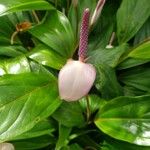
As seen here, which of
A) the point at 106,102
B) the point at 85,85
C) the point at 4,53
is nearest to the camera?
the point at 85,85

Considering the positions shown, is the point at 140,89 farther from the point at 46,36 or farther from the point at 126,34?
the point at 46,36

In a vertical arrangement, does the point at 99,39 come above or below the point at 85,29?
below

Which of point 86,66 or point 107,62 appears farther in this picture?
point 107,62

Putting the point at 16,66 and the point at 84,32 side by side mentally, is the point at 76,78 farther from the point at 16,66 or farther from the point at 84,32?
the point at 16,66

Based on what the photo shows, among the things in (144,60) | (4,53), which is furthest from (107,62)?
(4,53)

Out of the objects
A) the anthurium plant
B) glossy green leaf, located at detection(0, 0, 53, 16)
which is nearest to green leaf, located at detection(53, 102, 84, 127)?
the anthurium plant

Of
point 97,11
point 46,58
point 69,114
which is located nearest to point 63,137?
point 69,114

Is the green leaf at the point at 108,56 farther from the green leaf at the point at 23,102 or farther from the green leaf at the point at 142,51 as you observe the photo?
the green leaf at the point at 23,102

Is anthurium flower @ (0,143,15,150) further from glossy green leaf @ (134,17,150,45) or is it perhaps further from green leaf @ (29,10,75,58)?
glossy green leaf @ (134,17,150,45)

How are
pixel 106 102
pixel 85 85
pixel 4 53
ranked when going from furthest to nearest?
pixel 4 53 → pixel 106 102 → pixel 85 85
